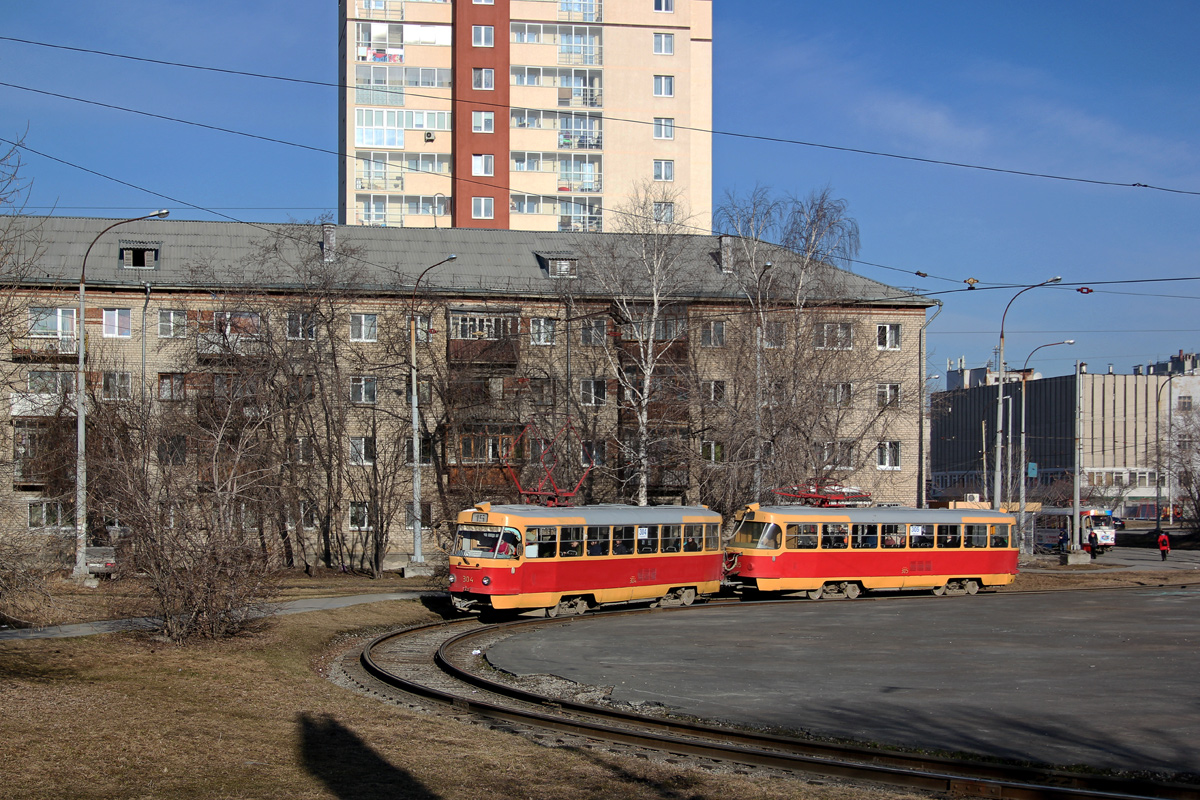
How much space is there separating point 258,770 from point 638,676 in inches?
287

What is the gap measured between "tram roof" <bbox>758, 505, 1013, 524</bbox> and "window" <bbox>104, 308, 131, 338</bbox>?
2830 centimetres

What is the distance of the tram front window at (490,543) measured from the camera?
76.8ft

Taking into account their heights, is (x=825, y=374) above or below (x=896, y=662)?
above

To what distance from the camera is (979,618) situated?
24.3 m

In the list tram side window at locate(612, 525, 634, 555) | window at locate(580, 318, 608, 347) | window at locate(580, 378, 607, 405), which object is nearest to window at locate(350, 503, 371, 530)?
window at locate(580, 378, 607, 405)

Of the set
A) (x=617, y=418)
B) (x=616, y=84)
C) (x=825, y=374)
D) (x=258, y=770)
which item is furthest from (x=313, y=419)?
(x=616, y=84)

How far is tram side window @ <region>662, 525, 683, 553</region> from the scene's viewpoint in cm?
2705

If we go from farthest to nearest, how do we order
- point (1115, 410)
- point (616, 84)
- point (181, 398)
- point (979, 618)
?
1. point (1115, 410)
2. point (616, 84)
3. point (181, 398)
4. point (979, 618)

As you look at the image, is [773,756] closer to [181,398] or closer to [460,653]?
[460,653]

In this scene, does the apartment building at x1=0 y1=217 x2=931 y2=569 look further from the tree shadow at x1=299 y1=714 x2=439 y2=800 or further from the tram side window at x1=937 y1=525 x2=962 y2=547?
the tree shadow at x1=299 y1=714 x2=439 y2=800

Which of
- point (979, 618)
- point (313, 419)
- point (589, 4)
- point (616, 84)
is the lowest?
point (979, 618)

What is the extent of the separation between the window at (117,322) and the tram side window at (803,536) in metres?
29.3

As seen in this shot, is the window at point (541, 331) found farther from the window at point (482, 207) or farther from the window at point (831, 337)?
the window at point (482, 207)

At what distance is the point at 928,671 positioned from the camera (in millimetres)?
16406
